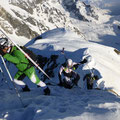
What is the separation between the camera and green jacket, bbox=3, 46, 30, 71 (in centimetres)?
693

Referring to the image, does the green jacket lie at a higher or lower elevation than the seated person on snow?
higher

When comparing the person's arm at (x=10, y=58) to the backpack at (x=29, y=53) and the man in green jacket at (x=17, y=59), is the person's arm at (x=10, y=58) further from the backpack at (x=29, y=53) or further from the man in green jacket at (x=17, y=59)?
the backpack at (x=29, y=53)

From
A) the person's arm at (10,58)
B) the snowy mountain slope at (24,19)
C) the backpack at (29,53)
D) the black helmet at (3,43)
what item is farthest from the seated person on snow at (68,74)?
the snowy mountain slope at (24,19)

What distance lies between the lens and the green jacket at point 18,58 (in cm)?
693

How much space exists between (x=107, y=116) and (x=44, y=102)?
2848 mm

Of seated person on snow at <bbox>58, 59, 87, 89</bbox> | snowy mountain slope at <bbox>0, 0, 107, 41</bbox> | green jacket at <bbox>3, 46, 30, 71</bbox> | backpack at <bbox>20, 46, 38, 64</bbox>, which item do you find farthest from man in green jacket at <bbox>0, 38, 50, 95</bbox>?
snowy mountain slope at <bbox>0, 0, 107, 41</bbox>

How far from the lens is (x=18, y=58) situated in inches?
286

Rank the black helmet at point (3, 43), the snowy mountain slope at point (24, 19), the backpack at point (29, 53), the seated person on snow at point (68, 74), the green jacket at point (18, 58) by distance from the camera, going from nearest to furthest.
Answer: the black helmet at point (3, 43), the green jacket at point (18, 58), the backpack at point (29, 53), the seated person on snow at point (68, 74), the snowy mountain slope at point (24, 19)

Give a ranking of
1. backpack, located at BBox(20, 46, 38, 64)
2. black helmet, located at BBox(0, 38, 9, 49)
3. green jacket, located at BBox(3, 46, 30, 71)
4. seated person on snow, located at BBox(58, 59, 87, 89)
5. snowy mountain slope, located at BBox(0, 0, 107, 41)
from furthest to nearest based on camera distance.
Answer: snowy mountain slope, located at BBox(0, 0, 107, 41)
seated person on snow, located at BBox(58, 59, 87, 89)
backpack, located at BBox(20, 46, 38, 64)
green jacket, located at BBox(3, 46, 30, 71)
black helmet, located at BBox(0, 38, 9, 49)

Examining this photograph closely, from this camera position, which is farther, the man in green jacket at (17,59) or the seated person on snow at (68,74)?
the seated person on snow at (68,74)

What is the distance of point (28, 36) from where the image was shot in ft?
365

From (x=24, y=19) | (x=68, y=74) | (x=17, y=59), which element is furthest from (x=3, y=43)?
(x=24, y=19)

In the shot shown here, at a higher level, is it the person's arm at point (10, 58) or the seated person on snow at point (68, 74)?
the person's arm at point (10, 58)

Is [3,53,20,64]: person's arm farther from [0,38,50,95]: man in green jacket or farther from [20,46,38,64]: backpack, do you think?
[20,46,38,64]: backpack
